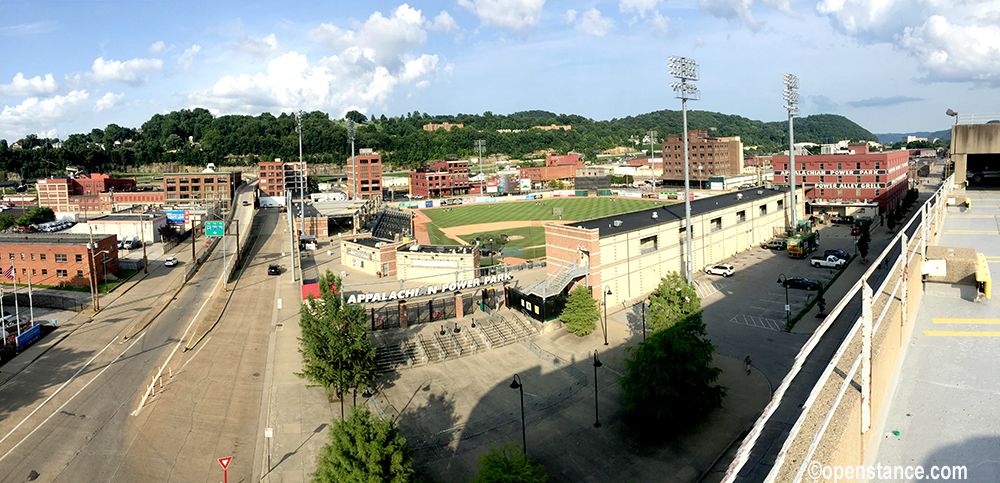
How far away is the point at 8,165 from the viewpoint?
169 m

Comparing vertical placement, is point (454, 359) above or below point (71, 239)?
below

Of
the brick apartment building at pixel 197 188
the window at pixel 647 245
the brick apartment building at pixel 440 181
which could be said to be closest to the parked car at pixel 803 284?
the window at pixel 647 245

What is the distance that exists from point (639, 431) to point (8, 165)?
705ft

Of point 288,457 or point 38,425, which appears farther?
point 38,425

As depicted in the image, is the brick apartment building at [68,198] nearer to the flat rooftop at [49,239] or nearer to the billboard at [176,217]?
the billboard at [176,217]

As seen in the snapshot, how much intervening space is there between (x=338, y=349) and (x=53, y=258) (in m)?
50.9

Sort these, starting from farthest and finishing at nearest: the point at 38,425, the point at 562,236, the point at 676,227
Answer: the point at 676,227 → the point at 562,236 → the point at 38,425

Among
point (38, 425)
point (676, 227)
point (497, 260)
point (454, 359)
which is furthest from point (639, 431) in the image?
point (497, 260)

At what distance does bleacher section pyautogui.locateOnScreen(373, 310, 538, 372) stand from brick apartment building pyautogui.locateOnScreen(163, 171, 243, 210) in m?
104

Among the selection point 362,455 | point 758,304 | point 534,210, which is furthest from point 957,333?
point 534,210

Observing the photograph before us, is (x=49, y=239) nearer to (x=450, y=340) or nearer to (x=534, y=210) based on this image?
(x=450, y=340)

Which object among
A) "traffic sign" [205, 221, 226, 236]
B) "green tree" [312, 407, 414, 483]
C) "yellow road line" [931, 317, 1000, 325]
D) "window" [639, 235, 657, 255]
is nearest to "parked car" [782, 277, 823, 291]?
"window" [639, 235, 657, 255]

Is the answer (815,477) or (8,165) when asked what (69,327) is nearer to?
(815,477)

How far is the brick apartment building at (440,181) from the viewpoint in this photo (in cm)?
14200
